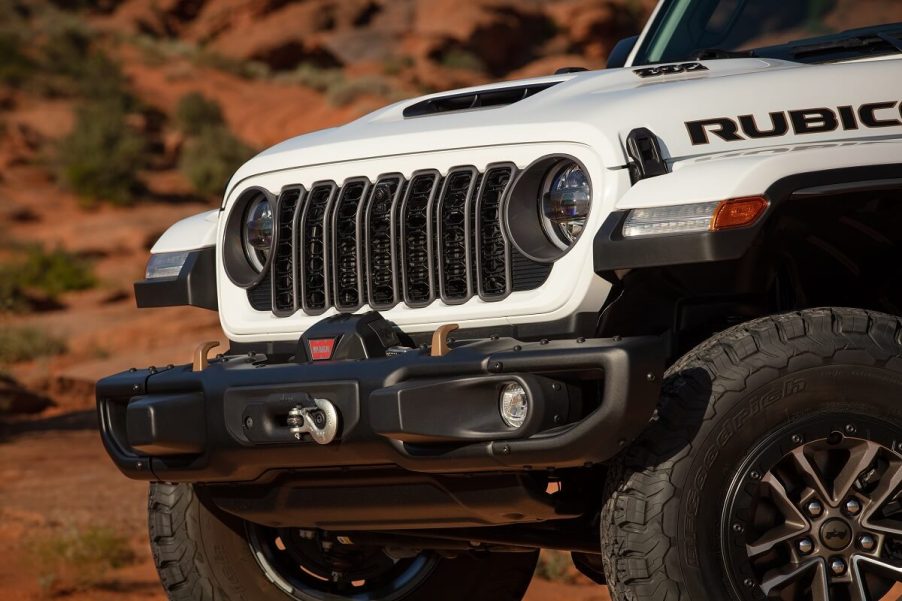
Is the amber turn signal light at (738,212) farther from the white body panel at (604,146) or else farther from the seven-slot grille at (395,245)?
the seven-slot grille at (395,245)

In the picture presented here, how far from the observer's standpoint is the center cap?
3.49m

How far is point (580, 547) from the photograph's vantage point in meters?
4.11

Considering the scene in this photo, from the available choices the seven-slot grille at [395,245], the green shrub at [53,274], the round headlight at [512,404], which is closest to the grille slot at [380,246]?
the seven-slot grille at [395,245]

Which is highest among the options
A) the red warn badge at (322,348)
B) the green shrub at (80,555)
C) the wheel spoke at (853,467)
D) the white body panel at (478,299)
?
the white body panel at (478,299)

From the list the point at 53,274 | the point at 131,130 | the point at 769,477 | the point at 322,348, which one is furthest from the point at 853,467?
the point at 131,130

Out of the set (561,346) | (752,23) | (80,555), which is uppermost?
(752,23)

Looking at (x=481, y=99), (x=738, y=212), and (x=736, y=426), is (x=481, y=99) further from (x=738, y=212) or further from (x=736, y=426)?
(x=736, y=426)

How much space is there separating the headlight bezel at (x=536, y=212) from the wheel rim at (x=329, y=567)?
131 cm

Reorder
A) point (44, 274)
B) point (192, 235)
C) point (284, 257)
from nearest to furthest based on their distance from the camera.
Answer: point (284, 257), point (192, 235), point (44, 274)

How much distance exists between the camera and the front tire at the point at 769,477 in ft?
11.3

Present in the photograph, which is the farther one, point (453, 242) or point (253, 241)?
point (253, 241)

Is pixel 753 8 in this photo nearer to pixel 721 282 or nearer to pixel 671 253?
pixel 721 282

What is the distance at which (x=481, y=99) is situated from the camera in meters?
4.42

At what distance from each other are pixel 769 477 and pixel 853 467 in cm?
22
